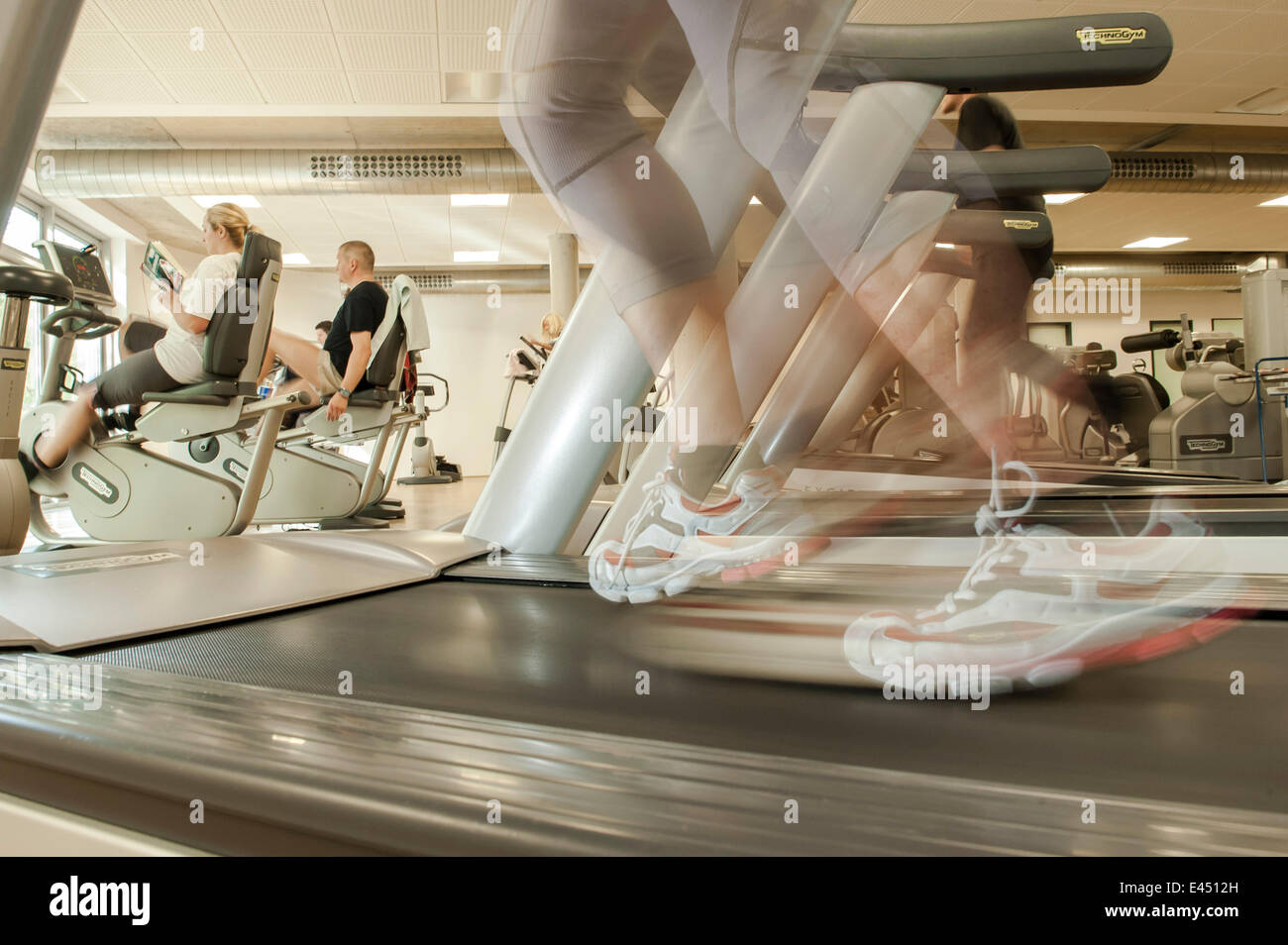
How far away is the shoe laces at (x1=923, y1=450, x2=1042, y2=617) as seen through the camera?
85 centimetres

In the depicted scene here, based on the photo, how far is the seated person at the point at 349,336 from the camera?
355cm

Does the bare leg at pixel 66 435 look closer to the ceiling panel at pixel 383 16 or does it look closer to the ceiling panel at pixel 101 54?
the ceiling panel at pixel 383 16

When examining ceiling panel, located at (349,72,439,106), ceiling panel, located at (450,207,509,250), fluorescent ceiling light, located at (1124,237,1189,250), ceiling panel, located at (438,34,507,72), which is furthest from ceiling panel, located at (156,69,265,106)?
fluorescent ceiling light, located at (1124,237,1189,250)

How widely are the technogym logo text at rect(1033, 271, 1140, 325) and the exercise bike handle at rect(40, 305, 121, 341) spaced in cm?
1013

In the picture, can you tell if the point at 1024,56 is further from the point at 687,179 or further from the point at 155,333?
the point at 155,333

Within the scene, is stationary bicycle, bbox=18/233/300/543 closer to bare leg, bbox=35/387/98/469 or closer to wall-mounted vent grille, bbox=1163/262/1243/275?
bare leg, bbox=35/387/98/469

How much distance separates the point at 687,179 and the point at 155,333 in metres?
2.63

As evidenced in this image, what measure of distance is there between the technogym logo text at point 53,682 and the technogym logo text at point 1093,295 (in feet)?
36.0

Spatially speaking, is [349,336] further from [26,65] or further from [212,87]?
[26,65]

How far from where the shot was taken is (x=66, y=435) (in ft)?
8.86

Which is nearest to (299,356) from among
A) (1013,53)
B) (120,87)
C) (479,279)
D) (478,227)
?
(120,87)

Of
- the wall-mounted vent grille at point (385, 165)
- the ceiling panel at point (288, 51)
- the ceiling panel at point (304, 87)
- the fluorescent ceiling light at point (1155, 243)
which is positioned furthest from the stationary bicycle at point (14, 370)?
the fluorescent ceiling light at point (1155, 243)

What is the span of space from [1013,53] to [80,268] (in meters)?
2.76
